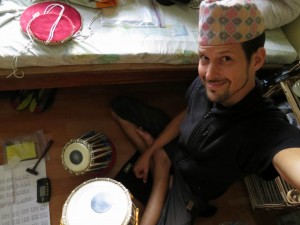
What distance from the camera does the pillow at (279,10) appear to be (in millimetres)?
1436

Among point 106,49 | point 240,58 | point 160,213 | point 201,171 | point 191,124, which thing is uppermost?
point 240,58

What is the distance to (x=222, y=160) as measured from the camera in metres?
1.06

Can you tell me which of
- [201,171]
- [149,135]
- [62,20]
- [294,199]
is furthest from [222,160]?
[62,20]

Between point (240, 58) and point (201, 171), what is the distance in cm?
46

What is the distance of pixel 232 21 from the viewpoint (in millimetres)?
862

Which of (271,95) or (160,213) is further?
(271,95)

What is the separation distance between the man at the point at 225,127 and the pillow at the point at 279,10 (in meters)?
0.57

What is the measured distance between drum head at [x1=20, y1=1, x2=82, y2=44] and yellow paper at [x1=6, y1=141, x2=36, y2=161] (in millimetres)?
593

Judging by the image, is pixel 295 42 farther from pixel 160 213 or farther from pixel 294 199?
pixel 160 213

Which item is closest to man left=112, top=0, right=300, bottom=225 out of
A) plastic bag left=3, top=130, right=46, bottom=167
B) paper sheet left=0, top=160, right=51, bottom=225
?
paper sheet left=0, top=160, right=51, bottom=225

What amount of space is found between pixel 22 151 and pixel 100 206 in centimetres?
69

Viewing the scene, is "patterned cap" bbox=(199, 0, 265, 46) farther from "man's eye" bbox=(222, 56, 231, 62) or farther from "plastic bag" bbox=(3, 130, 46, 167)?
"plastic bag" bbox=(3, 130, 46, 167)

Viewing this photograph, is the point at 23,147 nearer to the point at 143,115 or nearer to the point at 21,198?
the point at 21,198

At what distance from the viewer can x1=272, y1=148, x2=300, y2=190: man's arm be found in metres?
0.76
